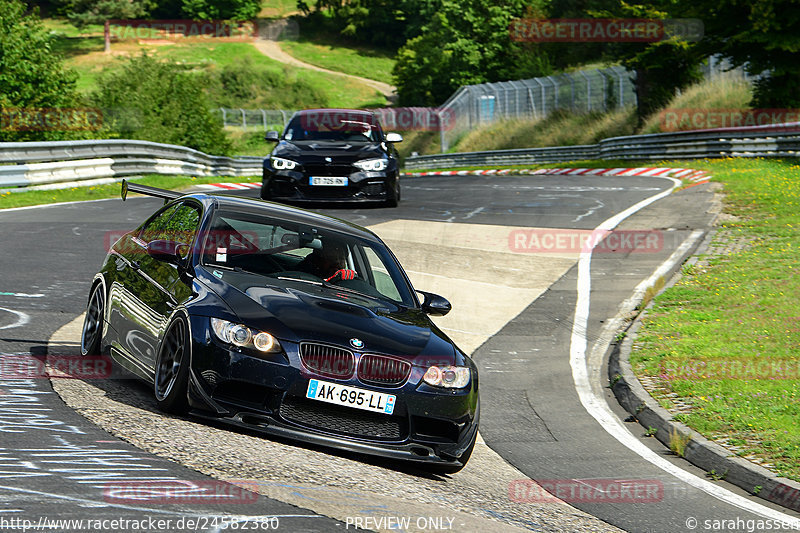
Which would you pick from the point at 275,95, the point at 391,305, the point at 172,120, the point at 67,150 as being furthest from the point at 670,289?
the point at 275,95

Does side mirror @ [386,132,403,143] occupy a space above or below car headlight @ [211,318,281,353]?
above

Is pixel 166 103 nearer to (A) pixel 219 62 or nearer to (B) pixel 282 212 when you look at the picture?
(B) pixel 282 212

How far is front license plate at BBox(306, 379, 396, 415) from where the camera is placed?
6133 millimetres

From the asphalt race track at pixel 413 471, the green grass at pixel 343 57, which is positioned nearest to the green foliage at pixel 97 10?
the green grass at pixel 343 57

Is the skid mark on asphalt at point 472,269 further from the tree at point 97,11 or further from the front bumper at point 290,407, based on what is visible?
the tree at point 97,11

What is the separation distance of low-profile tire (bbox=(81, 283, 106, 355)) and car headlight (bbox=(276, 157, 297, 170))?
970 centimetres

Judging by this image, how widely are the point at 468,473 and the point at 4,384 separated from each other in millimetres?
3173

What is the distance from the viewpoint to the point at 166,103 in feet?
137

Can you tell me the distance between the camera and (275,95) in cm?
9369

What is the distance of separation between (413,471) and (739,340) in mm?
5603

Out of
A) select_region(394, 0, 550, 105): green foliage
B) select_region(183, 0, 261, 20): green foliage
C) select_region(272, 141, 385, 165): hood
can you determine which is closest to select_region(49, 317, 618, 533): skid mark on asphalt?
select_region(272, 141, 385, 165): hood

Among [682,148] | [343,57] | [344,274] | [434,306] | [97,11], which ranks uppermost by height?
[97,11]

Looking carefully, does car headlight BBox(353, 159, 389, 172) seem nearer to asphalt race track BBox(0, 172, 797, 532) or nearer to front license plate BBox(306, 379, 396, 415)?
asphalt race track BBox(0, 172, 797, 532)

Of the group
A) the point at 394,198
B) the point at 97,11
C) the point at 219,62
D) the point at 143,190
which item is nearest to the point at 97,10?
the point at 97,11
